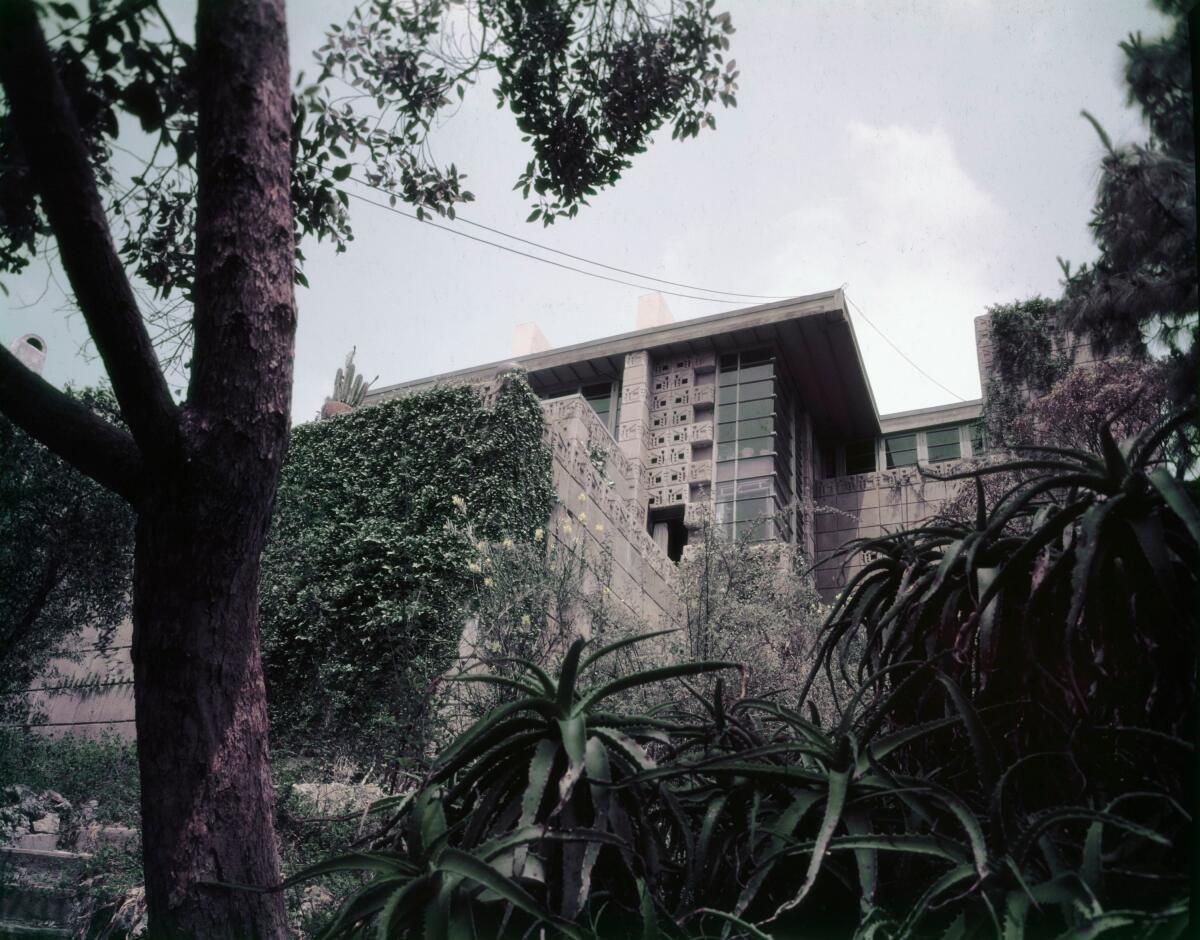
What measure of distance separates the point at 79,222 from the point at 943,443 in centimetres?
1479

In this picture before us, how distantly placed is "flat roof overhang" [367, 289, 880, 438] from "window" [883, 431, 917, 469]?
813 mm

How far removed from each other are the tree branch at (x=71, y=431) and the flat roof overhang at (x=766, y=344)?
1073 cm

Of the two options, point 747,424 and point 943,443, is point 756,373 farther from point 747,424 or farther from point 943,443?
point 943,443

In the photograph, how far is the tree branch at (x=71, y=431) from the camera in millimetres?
1495

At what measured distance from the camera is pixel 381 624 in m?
6.75

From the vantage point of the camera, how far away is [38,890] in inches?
184

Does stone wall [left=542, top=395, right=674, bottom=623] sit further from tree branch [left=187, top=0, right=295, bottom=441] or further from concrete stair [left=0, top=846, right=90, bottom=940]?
tree branch [left=187, top=0, right=295, bottom=441]

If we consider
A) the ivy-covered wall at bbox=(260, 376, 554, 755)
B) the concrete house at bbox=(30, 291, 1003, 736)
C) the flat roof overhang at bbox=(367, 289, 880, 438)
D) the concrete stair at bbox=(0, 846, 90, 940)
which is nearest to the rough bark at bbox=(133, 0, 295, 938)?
the concrete stair at bbox=(0, 846, 90, 940)

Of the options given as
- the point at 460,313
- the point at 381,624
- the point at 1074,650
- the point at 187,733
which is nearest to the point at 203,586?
the point at 187,733

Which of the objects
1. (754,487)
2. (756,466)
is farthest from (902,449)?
(754,487)

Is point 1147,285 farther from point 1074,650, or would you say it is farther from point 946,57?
point 1074,650

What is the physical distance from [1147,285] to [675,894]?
2504 mm

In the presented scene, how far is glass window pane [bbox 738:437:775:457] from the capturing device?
12.7 metres

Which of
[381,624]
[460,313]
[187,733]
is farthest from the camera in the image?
[381,624]
